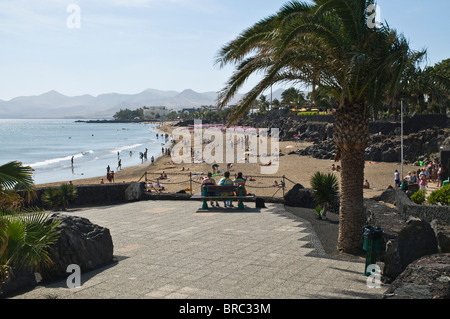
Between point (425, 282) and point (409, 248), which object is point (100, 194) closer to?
point (409, 248)

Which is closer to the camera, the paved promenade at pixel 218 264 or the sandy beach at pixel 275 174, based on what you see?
the paved promenade at pixel 218 264

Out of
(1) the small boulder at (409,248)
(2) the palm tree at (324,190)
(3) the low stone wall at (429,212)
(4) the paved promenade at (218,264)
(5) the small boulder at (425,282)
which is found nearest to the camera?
(5) the small boulder at (425,282)

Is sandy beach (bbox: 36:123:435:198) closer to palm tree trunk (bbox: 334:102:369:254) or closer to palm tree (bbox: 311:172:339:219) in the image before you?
palm tree (bbox: 311:172:339:219)

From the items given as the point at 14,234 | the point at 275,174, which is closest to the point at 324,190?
the point at 14,234

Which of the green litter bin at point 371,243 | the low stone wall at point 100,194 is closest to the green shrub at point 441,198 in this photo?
the green litter bin at point 371,243

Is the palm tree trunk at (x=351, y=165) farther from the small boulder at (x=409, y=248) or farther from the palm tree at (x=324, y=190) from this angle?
the palm tree at (x=324, y=190)

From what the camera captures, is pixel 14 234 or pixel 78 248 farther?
pixel 78 248

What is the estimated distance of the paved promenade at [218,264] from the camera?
18.9 ft

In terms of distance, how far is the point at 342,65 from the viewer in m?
7.95

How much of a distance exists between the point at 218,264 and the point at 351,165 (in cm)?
312

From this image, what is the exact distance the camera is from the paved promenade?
5746 mm

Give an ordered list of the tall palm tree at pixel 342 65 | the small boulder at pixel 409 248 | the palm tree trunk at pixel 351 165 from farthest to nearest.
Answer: the palm tree trunk at pixel 351 165
the tall palm tree at pixel 342 65
the small boulder at pixel 409 248

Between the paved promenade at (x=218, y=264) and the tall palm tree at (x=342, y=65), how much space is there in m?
1.47
